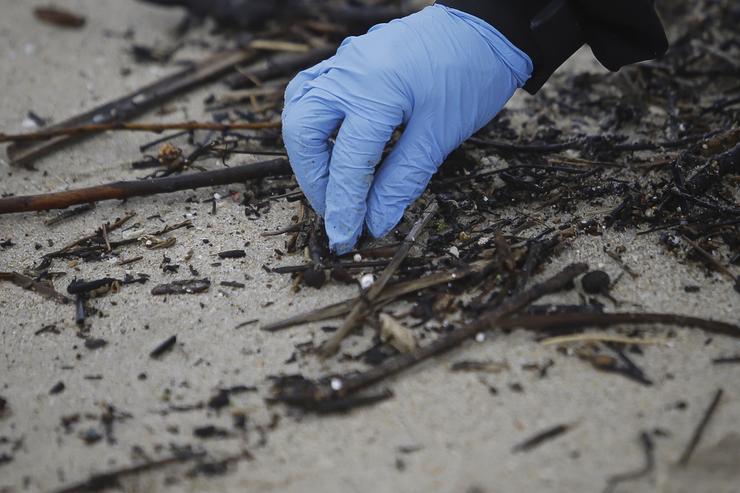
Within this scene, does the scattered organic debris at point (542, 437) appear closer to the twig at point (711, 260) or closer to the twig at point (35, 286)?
the twig at point (711, 260)

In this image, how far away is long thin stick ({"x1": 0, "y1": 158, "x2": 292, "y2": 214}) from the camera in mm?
3451

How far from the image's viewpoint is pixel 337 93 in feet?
9.72

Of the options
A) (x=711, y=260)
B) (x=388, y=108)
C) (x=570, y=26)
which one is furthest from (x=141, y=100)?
(x=711, y=260)

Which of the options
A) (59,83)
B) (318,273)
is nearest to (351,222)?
(318,273)

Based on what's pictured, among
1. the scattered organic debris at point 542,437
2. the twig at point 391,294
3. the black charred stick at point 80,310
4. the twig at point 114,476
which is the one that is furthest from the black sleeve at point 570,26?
the twig at point 114,476

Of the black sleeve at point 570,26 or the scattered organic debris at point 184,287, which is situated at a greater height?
the black sleeve at point 570,26

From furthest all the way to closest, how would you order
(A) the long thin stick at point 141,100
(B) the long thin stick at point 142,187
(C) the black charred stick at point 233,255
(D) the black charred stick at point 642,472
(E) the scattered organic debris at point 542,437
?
(A) the long thin stick at point 141,100, (B) the long thin stick at point 142,187, (C) the black charred stick at point 233,255, (E) the scattered organic debris at point 542,437, (D) the black charred stick at point 642,472

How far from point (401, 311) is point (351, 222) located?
512 mm

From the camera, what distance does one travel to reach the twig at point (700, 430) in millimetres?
2162

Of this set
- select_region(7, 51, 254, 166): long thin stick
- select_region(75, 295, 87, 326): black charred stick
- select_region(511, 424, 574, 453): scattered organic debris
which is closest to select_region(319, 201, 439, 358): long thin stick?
select_region(511, 424, 574, 453): scattered organic debris

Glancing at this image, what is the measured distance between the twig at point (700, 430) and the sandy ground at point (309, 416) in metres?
0.03

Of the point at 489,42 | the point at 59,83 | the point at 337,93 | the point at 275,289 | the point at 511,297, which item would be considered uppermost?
the point at 489,42

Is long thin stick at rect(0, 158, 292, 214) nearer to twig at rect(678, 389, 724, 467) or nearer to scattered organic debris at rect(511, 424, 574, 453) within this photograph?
scattered organic debris at rect(511, 424, 574, 453)

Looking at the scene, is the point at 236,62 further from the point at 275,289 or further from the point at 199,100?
the point at 275,289
